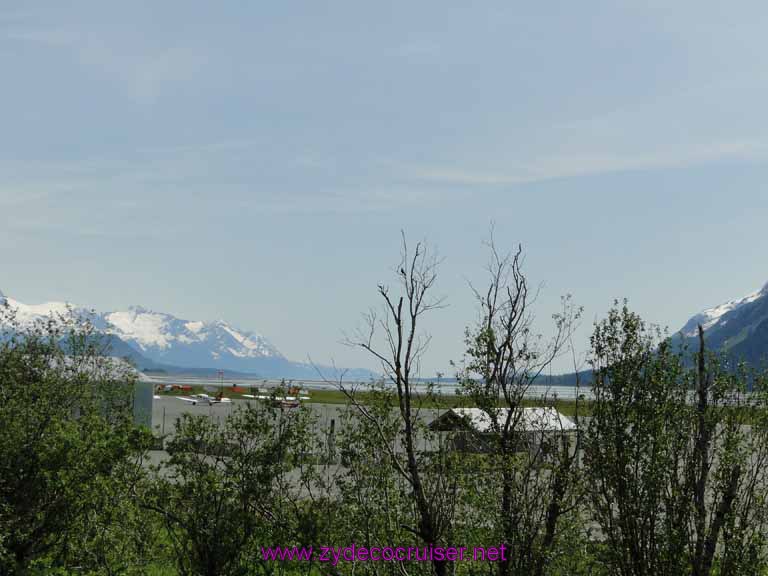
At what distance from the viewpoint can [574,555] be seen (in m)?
12.3

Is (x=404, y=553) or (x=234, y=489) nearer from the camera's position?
(x=404, y=553)

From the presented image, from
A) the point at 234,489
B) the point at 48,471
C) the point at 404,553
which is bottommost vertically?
the point at 404,553

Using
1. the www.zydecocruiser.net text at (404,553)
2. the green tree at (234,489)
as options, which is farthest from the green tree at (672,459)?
the green tree at (234,489)

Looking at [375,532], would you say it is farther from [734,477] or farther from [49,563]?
[49,563]

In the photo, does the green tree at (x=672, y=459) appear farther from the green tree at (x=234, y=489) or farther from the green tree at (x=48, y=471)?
the green tree at (x=48, y=471)

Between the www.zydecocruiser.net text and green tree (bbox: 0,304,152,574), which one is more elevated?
green tree (bbox: 0,304,152,574)

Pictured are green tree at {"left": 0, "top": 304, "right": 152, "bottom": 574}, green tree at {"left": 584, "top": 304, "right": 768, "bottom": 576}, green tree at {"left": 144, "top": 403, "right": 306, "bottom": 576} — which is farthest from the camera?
green tree at {"left": 0, "top": 304, "right": 152, "bottom": 574}

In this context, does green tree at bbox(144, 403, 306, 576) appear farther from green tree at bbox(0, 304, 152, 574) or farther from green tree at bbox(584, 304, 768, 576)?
green tree at bbox(584, 304, 768, 576)

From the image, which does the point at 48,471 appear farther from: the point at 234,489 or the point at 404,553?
the point at 404,553

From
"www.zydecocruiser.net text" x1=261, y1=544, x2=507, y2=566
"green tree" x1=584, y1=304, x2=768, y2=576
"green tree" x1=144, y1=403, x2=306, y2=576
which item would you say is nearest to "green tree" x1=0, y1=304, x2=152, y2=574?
"green tree" x1=144, y1=403, x2=306, y2=576

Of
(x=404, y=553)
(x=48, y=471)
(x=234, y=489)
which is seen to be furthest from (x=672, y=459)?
(x=48, y=471)

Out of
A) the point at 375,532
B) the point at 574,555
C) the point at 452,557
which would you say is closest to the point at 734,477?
the point at 574,555

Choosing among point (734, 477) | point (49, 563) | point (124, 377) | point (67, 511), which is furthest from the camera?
point (124, 377)

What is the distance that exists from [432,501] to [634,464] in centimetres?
296
